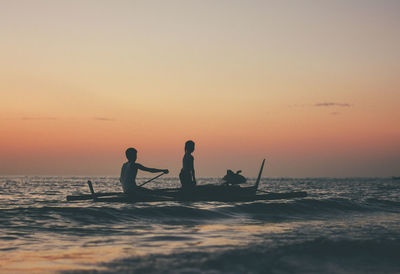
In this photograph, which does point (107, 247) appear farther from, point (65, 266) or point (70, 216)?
point (70, 216)

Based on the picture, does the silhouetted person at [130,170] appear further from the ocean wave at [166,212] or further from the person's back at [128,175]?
the ocean wave at [166,212]

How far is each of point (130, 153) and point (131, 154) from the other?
0.18 feet

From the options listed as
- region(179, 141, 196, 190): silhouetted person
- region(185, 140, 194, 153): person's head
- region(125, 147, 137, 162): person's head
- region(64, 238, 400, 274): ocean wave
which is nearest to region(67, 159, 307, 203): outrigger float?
region(179, 141, 196, 190): silhouetted person

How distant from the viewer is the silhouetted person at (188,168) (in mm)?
16156

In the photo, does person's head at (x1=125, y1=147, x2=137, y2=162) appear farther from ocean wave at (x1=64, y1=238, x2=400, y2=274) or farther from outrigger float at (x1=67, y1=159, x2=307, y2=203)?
ocean wave at (x1=64, y1=238, x2=400, y2=274)

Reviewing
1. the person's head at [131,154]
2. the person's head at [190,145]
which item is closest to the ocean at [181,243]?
the person's head at [131,154]

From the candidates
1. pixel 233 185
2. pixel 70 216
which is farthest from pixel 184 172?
pixel 70 216

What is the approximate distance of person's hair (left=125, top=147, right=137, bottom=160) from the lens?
15.2 metres

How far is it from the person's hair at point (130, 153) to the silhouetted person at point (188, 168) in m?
2.02

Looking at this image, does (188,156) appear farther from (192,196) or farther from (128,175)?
(128,175)

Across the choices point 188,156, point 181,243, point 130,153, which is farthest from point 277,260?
point 188,156

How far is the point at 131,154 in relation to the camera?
15.2 m

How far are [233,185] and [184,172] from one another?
255 centimetres

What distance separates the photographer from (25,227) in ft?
38.6
